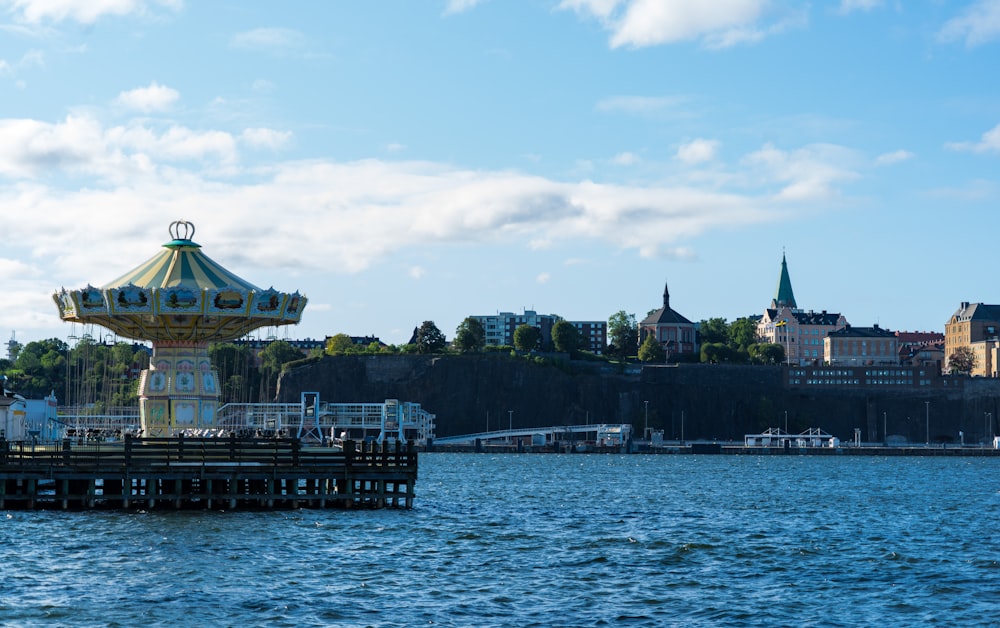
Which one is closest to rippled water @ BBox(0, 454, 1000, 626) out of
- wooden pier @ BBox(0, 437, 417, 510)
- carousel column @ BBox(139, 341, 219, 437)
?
wooden pier @ BBox(0, 437, 417, 510)

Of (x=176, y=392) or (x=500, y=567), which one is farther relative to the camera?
(x=176, y=392)

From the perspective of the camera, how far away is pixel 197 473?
5391cm

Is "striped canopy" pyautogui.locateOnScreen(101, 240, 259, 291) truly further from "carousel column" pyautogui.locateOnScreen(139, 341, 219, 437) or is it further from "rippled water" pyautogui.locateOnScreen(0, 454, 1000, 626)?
"rippled water" pyautogui.locateOnScreen(0, 454, 1000, 626)

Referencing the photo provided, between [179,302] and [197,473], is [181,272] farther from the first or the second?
[197,473]

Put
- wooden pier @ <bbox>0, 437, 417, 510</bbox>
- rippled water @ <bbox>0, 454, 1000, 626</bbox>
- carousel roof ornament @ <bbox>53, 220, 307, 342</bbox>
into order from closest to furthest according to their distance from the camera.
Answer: rippled water @ <bbox>0, 454, 1000, 626</bbox> → wooden pier @ <bbox>0, 437, 417, 510</bbox> → carousel roof ornament @ <bbox>53, 220, 307, 342</bbox>

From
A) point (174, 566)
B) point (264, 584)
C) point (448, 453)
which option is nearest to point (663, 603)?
point (264, 584)

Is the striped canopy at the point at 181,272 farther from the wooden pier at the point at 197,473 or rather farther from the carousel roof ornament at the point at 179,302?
the wooden pier at the point at 197,473

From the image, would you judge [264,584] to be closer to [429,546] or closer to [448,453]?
[429,546]

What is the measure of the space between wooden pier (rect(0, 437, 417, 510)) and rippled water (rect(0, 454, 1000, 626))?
1120 millimetres

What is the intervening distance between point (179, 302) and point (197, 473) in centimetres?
1475

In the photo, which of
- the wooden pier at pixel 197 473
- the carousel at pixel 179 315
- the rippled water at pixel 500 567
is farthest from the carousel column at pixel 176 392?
the rippled water at pixel 500 567

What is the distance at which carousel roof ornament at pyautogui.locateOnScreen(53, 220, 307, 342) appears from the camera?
66812mm

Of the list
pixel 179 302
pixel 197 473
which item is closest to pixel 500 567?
pixel 197 473

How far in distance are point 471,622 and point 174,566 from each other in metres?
10.6
